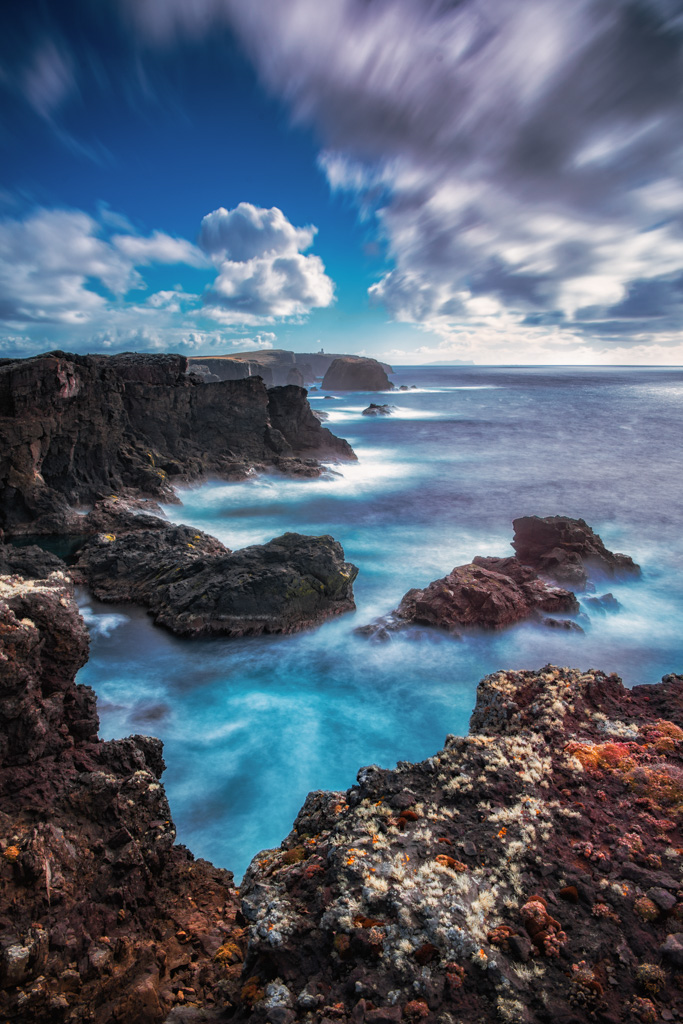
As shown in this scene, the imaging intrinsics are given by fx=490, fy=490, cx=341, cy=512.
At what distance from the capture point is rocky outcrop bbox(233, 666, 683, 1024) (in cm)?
367

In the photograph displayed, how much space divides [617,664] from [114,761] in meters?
14.4

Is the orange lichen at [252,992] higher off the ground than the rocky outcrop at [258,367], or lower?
lower

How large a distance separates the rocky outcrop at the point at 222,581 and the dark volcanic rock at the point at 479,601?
109 inches

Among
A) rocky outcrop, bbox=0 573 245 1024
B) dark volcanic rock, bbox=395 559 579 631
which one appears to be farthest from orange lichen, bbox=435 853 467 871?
dark volcanic rock, bbox=395 559 579 631

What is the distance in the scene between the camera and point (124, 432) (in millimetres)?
29938

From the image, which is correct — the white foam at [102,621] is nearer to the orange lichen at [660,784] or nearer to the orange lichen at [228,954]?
the orange lichen at [228,954]

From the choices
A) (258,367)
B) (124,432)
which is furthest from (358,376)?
(124,432)

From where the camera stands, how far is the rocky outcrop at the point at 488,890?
3.67m

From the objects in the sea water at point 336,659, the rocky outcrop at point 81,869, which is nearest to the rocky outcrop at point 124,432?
the sea water at point 336,659

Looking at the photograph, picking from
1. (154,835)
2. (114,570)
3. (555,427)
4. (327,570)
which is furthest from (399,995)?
(555,427)

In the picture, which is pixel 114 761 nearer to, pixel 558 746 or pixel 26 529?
pixel 558 746

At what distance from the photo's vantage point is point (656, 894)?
166 inches

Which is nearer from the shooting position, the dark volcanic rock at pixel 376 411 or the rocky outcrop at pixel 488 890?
the rocky outcrop at pixel 488 890

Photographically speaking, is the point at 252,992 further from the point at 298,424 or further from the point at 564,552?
the point at 298,424
